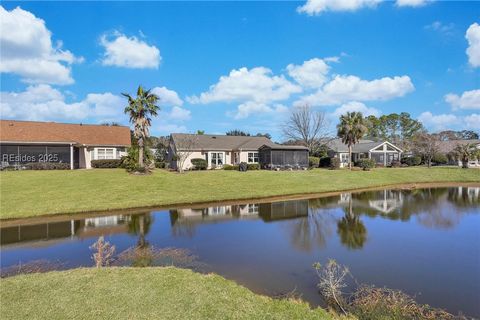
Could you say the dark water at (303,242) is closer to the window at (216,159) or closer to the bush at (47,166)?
the bush at (47,166)

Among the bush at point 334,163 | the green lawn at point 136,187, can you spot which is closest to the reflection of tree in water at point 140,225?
the green lawn at point 136,187

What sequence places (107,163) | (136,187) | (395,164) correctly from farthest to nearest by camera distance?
1. (395,164)
2. (107,163)
3. (136,187)

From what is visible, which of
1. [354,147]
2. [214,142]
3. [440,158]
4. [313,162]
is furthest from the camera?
[354,147]

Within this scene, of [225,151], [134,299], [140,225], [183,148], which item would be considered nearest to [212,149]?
[225,151]

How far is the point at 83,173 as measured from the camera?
89.4 ft

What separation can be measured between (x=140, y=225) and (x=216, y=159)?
24890 millimetres

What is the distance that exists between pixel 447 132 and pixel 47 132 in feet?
251

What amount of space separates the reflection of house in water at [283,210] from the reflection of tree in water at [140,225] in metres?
6.87

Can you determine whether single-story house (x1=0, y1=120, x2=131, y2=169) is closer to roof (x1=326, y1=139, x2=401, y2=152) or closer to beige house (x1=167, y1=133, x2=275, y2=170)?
beige house (x1=167, y1=133, x2=275, y2=170)

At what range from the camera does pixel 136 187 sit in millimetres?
23750

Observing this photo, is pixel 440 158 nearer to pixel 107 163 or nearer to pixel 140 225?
pixel 107 163

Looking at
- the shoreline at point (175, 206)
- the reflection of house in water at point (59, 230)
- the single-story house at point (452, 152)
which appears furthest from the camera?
the single-story house at point (452, 152)

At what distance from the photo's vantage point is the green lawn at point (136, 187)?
1915 centimetres

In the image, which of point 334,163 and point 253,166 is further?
point 334,163
